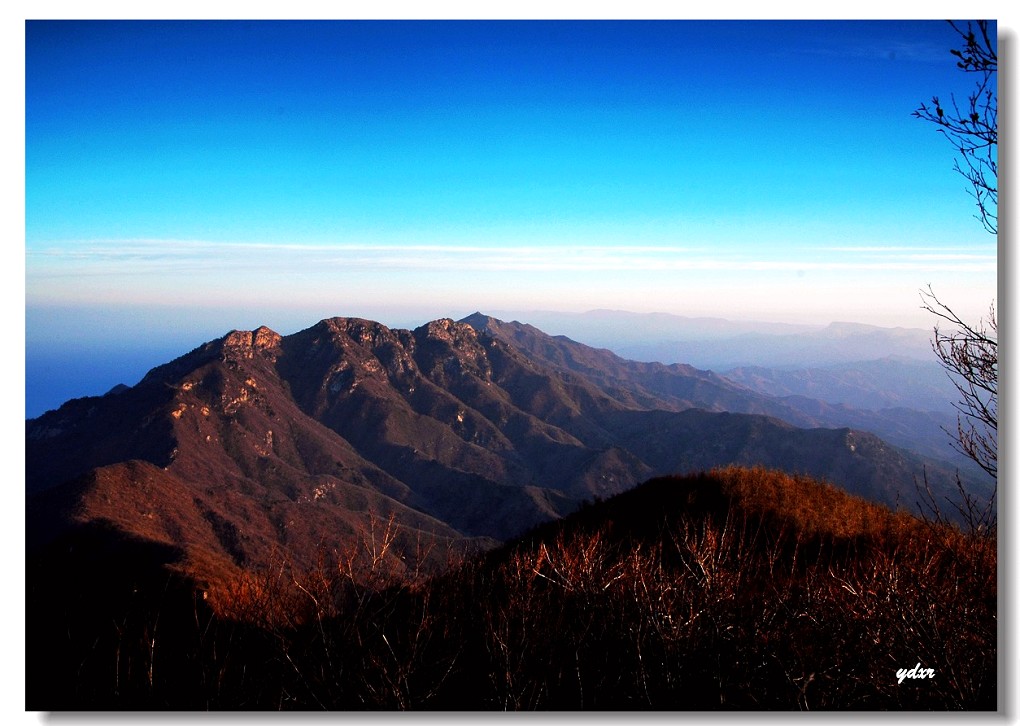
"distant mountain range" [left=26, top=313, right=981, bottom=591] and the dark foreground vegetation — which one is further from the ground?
the dark foreground vegetation

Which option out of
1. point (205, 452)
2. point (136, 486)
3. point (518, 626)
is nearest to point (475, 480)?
point (205, 452)

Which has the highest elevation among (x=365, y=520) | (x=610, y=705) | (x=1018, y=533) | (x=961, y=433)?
(x=961, y=433)

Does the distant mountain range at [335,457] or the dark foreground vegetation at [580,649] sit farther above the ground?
the dark foreground vegetation at [580,649]

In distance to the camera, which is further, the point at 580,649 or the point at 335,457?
the point at 335,457

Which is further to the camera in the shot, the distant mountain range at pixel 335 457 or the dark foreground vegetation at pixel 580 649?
the distant mountain range at pixel 335 457

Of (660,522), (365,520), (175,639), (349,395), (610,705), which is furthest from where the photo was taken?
(349,395)

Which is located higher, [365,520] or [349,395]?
[349,395]

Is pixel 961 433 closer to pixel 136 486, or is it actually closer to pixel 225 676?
pixel 225 676

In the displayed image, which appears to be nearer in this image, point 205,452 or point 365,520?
point 365,520

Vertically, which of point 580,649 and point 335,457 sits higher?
point 580,649

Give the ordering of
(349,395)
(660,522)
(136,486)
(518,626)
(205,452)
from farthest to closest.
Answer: (349,395)
(205,452)
(136,486)
(660,522)
(518,626)

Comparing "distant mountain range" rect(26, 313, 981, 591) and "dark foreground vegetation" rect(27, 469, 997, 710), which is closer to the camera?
"dark foreground vegetation" rect(27, 469, 997, 710)
